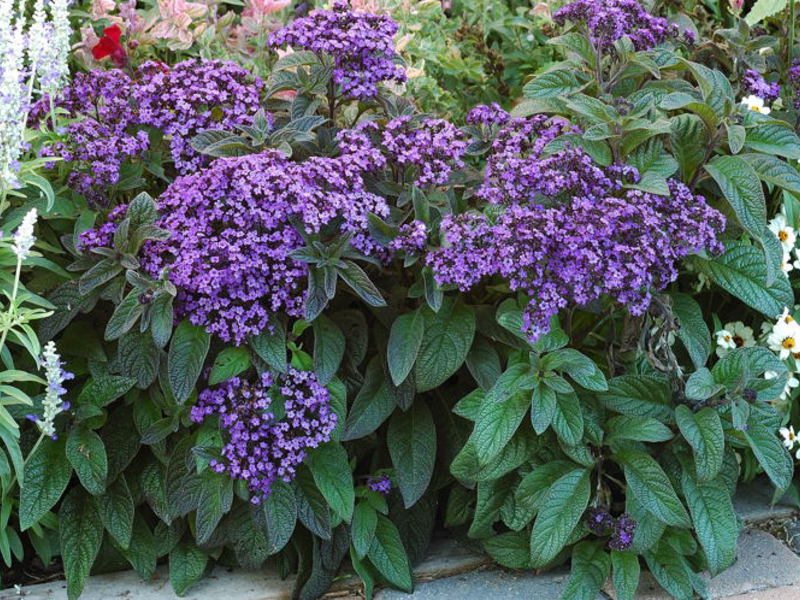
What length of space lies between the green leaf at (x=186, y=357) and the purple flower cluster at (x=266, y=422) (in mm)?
76

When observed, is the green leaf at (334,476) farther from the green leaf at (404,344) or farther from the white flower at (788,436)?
the white flower at (788,436)

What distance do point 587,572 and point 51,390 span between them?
1.37 m

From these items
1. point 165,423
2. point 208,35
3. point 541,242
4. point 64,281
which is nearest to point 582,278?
point 541,242

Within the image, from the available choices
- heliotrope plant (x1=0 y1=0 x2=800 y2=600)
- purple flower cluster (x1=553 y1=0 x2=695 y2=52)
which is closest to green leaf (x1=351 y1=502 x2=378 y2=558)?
heliotrope plant (x1=0 y1=0 x2=800 y2=600)

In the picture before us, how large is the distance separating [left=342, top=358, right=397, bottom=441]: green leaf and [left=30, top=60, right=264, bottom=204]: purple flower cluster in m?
0.75

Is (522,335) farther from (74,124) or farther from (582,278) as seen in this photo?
(74,124)

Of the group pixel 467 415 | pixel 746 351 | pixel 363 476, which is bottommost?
pixel 363 476

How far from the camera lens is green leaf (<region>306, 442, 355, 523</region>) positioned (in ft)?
8.61

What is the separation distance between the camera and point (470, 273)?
2.53 metres

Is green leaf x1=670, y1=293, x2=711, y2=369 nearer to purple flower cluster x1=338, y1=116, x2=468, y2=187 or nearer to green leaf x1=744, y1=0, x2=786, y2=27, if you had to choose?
purple flower cluster x1=338, y1=116, x2=468, y2=187

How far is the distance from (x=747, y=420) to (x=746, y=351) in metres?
0.18

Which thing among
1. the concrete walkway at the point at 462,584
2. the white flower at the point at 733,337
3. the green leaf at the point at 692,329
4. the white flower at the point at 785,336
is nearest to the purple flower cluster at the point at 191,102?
the concrete walkway at the point at 462,584

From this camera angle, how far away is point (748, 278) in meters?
2.83

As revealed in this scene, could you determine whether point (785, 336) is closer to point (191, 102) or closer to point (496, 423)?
point (496, 423)
